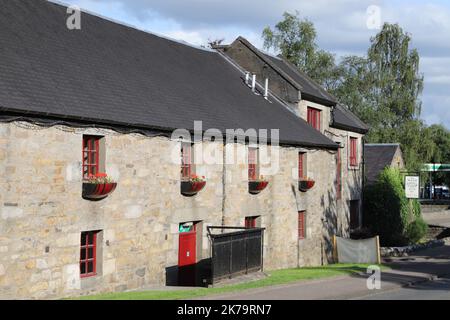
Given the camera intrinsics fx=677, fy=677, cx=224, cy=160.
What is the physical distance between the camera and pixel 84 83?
61.6ft

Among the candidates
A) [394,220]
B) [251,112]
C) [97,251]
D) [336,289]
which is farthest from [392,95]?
[97,251]

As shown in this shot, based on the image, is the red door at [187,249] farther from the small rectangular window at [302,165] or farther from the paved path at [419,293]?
the small rectangular window at [302,165]

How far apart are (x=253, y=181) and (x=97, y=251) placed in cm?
820

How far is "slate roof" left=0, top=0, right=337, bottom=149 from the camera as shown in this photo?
55.2 ft

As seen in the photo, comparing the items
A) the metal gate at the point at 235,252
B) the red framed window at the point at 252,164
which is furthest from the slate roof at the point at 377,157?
the metal gate at the point at 235,252

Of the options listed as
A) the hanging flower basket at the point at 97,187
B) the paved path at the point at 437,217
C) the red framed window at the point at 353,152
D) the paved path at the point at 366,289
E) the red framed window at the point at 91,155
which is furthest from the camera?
the paved path at the point at 437,217

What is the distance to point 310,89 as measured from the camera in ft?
112

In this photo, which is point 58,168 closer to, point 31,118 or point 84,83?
point 31,118

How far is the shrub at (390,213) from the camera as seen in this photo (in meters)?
38.7

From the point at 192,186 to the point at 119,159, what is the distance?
3.35 metres

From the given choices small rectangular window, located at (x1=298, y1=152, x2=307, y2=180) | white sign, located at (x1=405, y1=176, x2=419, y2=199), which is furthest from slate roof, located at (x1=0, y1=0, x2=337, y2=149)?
white sign, located at (x1=405, y1=176, x2=419, y2=199)

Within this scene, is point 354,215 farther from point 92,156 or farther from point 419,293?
point 92,156

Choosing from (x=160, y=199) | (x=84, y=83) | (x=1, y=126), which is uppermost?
(x=84, y=83)

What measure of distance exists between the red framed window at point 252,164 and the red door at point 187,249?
4054mm
